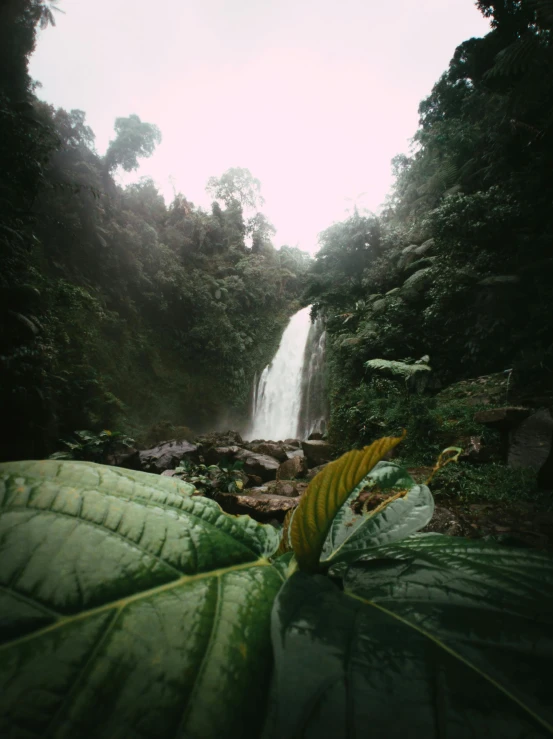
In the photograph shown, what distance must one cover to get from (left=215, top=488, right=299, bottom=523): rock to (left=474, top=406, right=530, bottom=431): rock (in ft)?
9.36

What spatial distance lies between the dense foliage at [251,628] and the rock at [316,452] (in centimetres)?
608

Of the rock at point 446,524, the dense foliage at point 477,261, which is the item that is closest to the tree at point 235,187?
the dense foliage at point 477,261

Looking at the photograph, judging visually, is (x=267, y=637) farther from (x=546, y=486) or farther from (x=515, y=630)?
(x=546, y=486)

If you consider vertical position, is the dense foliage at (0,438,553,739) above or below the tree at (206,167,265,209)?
below

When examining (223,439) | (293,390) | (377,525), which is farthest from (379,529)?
(293,390)

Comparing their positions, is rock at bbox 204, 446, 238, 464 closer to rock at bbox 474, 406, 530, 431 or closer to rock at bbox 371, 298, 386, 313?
rock at bbox 474, 406, 530, 431

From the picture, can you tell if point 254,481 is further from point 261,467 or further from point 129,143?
point 129,143

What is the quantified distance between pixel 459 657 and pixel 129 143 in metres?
19.4

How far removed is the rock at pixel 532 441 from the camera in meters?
3.49

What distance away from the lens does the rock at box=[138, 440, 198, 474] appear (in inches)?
217

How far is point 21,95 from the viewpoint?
35.1 ft

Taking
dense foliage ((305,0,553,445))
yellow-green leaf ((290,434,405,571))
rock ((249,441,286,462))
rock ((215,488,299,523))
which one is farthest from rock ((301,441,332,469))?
yellow-green leaf ((290,434,405,571))

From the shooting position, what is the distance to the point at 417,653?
10.5 inches

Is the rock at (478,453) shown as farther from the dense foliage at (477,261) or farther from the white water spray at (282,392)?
the white water spray at (282,392)
